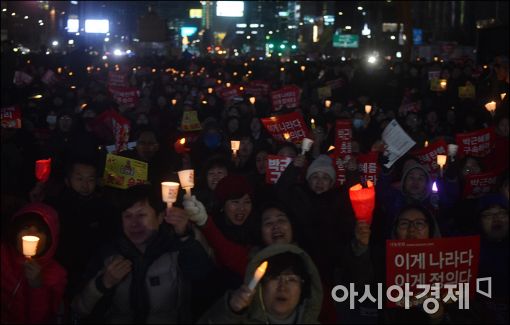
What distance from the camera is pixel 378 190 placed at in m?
7.34

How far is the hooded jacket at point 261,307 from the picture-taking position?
3.86m

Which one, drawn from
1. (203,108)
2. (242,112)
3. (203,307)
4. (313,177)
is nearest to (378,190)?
(313,177)

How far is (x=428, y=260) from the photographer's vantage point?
15.5 feet

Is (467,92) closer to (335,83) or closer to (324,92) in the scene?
(324,92)

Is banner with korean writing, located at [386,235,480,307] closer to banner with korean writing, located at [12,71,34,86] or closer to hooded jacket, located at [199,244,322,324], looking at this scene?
hooded jacket, located at [199,244,322,324]

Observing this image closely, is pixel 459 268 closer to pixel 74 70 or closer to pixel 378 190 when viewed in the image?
pixel 378 190

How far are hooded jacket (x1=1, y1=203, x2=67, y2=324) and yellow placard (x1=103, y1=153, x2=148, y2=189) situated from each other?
211 cm

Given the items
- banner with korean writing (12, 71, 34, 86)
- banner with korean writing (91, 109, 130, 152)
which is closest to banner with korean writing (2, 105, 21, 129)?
banner with korean writing (91, 109, 130, 152)

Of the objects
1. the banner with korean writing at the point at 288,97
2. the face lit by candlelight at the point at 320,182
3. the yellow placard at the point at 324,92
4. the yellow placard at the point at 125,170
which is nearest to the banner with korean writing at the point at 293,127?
the yellow placard at the point at 125,170

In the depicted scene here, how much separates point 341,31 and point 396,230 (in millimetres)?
65573

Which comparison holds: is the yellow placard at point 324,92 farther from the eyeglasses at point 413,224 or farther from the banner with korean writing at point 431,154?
the eyeglasses at point 413,224

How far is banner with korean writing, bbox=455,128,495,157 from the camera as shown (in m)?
9.45

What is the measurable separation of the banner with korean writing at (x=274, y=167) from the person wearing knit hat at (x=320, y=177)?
1.23 metres

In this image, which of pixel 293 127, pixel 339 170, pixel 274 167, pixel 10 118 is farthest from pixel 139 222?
pixel 10 118
